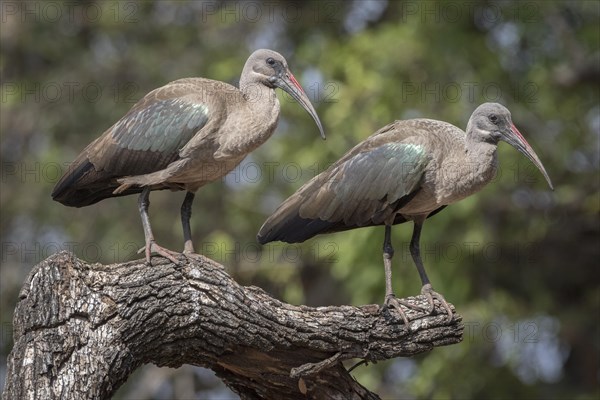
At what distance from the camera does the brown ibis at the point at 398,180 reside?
29.1ft

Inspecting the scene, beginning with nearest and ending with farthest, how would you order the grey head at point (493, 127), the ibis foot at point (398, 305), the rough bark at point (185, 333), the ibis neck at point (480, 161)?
the rough bark at point (185, 333)
the ibis foot at point (398, 305)
the ibis neck at point (480, 161)
the grey head at point (493, 127)

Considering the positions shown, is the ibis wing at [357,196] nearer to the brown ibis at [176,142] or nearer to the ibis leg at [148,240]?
the brown ibis at [176,142]

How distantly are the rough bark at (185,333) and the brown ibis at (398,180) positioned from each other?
1.38 ft

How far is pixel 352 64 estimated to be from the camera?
49.2 feet

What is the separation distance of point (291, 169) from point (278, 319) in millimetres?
7459

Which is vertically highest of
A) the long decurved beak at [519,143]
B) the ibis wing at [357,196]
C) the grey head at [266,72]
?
the grey head at [266,72]

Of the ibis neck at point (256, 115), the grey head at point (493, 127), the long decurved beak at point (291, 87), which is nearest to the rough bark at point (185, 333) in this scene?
the ibis neck at point (256, 115)

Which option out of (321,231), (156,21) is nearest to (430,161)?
(321,231)

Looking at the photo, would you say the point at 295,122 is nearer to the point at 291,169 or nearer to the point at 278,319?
the point at 291,169

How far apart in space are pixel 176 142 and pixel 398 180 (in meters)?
1.52

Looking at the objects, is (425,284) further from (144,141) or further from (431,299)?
(144,141)

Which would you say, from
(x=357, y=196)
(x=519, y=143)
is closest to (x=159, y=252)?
(x=357, y=196)

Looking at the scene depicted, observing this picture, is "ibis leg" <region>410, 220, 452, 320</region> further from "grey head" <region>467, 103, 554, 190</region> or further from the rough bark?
"grey head" <region>467, 103, 554, 190</region>

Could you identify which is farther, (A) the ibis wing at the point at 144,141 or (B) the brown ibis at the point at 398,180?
(B) the brown ibis at the point at 398,180
